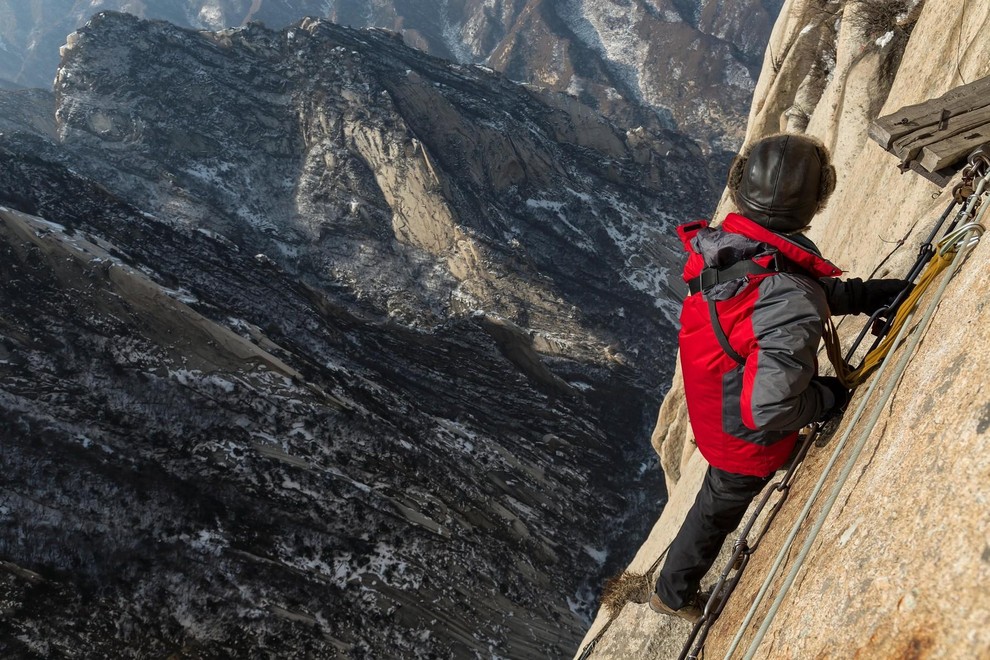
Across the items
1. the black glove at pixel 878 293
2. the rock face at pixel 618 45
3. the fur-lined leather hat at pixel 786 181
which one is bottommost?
the black glove at pixel 878 293

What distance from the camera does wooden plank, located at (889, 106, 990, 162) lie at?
4.31 meters

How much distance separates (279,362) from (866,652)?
72.2 ft

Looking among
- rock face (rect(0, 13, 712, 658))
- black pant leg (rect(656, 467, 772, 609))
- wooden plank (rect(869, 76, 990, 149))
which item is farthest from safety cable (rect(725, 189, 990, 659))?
rock face (rect(0, 13, 712, 658))

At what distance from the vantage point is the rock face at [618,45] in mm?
97500

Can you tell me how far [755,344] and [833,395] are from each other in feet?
2.63

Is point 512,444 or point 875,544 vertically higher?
point 875,544

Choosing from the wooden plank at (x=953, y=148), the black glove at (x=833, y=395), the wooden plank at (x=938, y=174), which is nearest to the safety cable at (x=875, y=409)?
the black glove at (x=833, y=395)

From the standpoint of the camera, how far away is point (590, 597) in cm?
2189

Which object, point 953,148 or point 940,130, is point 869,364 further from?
point 940,130

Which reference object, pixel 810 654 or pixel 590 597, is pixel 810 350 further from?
pixel 590 597

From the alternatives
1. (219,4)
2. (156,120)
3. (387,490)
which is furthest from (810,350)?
(219,4)

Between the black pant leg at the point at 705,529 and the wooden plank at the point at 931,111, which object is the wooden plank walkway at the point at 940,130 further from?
the black pant leg at the point at 705,529

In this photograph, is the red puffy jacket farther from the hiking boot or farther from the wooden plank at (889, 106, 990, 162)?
the wooden plank at (889, 106, 990, 162)

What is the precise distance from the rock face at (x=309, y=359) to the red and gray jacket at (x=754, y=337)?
15.3m
